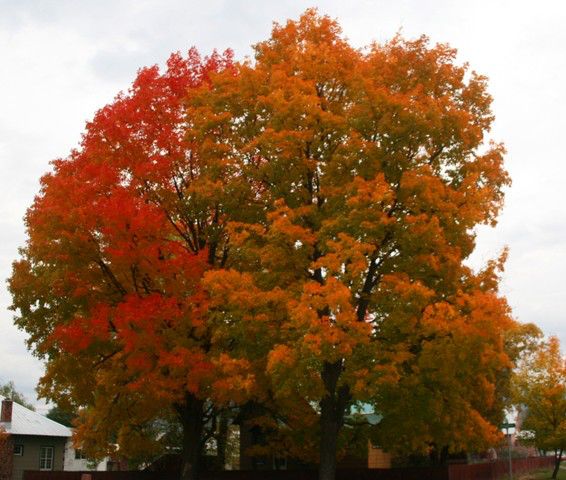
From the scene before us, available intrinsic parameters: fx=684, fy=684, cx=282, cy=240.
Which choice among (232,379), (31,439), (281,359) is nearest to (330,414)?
(232,379)

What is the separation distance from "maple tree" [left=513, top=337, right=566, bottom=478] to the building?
28.6m

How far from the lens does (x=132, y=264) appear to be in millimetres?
18938

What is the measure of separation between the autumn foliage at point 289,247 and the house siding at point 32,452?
2280cm

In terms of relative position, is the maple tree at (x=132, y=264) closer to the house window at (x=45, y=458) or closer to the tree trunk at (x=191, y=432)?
the tree trunk at (x=191, y=432)

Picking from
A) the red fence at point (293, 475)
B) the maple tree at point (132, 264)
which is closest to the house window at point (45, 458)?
the red fence at point (293, 475)

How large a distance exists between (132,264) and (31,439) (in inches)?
1161

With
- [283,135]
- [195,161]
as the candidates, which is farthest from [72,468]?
[283,135]

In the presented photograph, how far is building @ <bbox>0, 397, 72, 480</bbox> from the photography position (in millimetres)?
41625

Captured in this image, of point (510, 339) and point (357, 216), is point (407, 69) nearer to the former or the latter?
point (357, 216)

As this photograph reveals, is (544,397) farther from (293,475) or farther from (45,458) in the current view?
(45,458)

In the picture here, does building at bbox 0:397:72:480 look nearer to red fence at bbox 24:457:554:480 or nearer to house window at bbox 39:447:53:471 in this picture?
house window at bbox 39:447:53:471

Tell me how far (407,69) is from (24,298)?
43.6 feet

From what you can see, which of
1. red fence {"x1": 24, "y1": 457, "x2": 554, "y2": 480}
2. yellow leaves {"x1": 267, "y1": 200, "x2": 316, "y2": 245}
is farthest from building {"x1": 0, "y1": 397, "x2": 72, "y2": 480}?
yellow leaves {"x1": 267, "y1": 200, "x2": 316, "y2": 245}

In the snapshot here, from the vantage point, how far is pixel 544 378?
35750 mm
